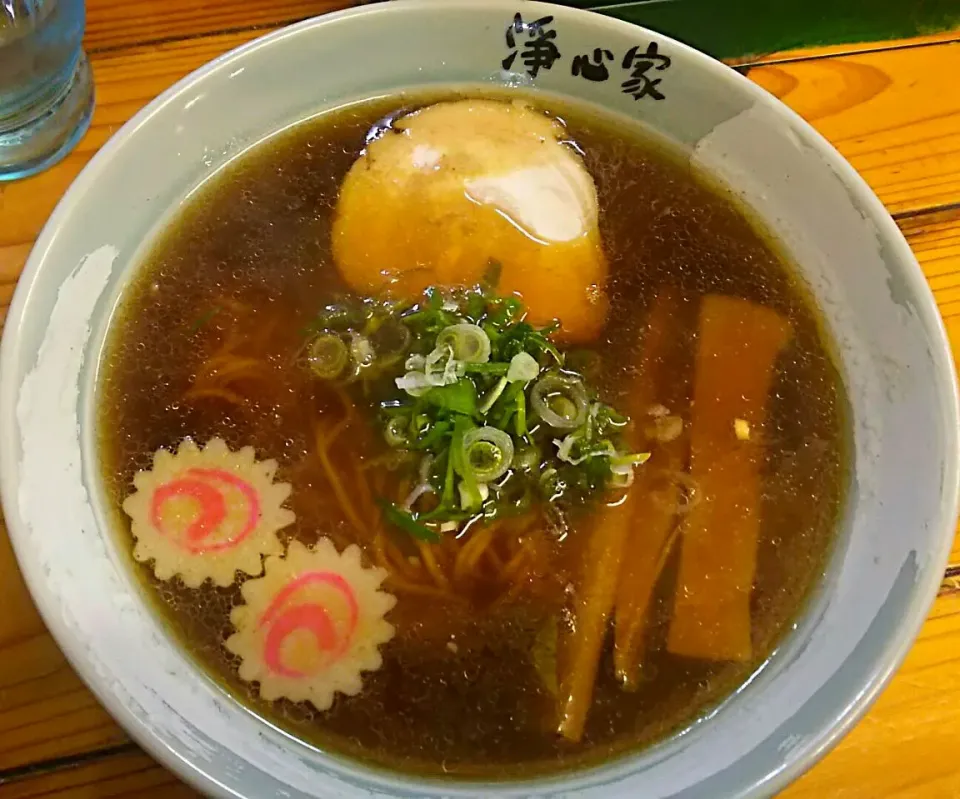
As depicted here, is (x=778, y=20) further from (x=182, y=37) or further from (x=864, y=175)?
(x=182, y=37)

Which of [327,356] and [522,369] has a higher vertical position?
[522,369]

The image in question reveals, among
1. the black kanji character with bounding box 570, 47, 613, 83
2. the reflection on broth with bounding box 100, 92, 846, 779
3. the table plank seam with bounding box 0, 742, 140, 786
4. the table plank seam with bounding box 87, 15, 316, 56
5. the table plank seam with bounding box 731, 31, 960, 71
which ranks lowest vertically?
the table plank seam with bounding box 0, 742, 140, 786

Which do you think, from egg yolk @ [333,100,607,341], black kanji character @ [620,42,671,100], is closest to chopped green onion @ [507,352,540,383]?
egg yolk @ [333,100,607,341]

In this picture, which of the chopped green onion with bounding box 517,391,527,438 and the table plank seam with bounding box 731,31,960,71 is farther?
the table plank seam with bounding box 731,31,960,71

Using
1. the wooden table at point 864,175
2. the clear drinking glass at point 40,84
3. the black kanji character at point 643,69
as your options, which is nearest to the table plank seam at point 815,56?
the wooden table at point 864,175

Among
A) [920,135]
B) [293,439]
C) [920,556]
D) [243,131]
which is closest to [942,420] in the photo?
[920,556]

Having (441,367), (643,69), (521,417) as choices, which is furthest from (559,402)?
(643,69)

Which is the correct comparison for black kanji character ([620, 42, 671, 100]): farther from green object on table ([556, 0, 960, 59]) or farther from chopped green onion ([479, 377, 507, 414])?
chopped green onion ([479, 377, 507, 414])
